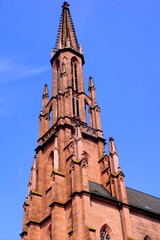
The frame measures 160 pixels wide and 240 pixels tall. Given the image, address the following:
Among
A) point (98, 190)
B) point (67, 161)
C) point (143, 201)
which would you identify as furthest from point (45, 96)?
point (143, 201)

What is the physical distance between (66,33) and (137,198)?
93.4 ft

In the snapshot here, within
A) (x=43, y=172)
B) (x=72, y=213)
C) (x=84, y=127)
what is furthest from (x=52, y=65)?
(x=72, y=213)

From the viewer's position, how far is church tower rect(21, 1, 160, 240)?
103 ft

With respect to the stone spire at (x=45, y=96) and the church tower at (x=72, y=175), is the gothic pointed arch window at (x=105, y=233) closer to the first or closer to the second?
the church tower at (x=72, y=175)

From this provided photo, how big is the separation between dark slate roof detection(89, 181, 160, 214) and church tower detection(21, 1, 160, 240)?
0.24 metres

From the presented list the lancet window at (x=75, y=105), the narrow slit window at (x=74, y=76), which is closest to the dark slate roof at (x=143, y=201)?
the lancet window at (x=75, y=105)

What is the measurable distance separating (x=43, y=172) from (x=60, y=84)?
1231 centimetres

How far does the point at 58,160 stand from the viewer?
37000 mm

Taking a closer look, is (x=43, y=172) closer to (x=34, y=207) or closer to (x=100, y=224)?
(x=34, y=207)

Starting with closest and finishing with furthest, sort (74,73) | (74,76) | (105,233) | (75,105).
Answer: (105,233) → (75,105) → (74,76) → (74,73)

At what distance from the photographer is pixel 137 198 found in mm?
40875

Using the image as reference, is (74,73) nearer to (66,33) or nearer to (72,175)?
(66,33)

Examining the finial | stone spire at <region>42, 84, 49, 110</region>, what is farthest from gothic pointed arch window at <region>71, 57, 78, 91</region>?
the finial

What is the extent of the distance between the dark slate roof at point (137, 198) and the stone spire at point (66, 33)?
2313cm
